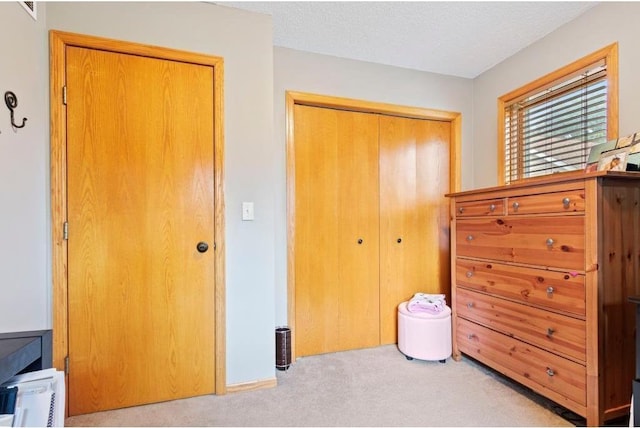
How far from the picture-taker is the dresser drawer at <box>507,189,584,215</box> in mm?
1596

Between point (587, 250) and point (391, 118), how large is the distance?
66.8 inches

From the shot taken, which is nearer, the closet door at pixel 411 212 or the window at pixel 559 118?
the window at pixel 559 118

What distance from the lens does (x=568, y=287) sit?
1642 millimetres

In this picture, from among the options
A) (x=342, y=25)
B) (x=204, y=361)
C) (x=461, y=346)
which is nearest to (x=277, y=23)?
(x=342, y=25)

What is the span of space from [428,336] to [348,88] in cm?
199

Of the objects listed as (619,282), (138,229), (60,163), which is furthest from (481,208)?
(60,163)

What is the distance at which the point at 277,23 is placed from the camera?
6.91 ft

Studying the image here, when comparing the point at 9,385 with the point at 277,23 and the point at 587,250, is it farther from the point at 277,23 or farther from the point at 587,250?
the point at 587,250

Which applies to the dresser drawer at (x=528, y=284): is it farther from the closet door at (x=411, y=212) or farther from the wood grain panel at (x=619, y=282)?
the closet door at (x=411, y=212)

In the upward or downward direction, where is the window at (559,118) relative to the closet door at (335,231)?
upward

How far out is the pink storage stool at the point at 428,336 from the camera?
7.76 ft

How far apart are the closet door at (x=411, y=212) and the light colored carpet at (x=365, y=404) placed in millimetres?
686

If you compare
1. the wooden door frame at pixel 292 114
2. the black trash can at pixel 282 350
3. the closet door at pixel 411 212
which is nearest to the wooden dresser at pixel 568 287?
the closet door at pixel 411 212

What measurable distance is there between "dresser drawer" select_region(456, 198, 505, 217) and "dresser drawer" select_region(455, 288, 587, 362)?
21.4 inches
